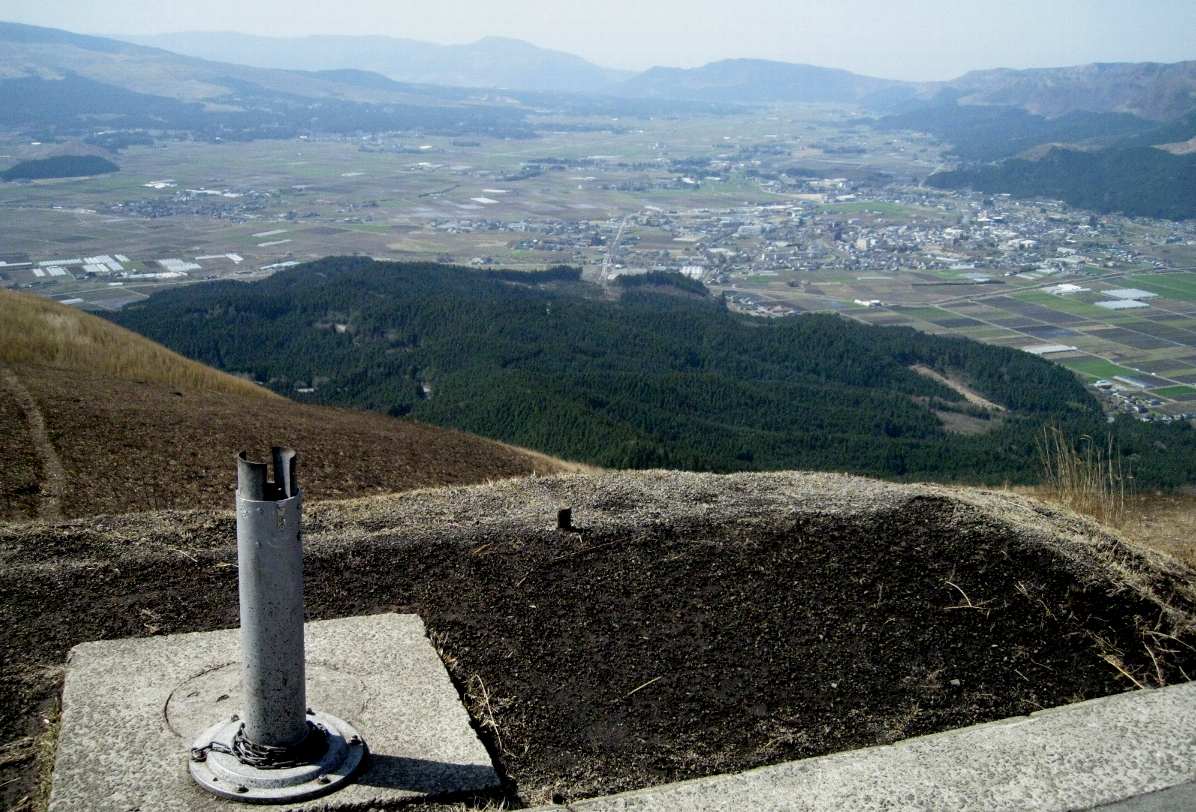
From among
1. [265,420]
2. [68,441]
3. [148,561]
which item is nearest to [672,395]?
[265,420]

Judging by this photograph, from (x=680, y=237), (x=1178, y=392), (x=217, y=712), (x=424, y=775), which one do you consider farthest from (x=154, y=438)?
(x=680, y=237)

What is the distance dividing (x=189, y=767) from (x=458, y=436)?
14.4m

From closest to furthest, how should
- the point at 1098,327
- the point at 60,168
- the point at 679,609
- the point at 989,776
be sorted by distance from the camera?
the point at 989,776 < the point at 679,609 < the point at 1098,327 < the point at 60,168

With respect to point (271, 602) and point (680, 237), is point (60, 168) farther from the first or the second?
point (271, 602)

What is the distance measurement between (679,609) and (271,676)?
9.51 feet

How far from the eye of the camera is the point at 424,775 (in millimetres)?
4996

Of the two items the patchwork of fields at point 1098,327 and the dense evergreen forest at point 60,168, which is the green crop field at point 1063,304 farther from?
the dense evergreen forest at point 60,168

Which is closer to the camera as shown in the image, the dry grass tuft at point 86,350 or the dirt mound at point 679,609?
the dirt mound at point 679,609

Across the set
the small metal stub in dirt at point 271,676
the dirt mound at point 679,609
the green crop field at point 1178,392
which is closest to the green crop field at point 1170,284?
the green crop field at point 1178,392

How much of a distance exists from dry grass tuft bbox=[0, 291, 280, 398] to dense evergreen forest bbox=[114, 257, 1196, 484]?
12.3 meters

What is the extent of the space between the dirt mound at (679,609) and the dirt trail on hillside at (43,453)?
10.4 ft

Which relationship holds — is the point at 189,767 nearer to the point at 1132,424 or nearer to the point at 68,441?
the point at 68,441

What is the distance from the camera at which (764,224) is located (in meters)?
129

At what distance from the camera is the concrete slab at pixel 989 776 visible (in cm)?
480
